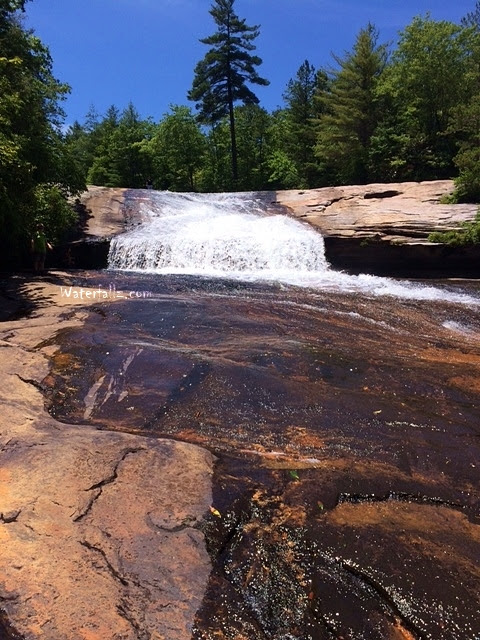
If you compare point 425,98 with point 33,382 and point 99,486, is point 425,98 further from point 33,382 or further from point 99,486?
point 99,486

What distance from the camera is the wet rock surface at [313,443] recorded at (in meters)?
2.06

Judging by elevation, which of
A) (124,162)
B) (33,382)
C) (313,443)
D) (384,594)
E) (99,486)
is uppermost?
(124,162)

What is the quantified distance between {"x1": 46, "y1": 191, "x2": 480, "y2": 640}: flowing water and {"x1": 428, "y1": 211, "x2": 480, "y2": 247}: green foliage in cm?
418

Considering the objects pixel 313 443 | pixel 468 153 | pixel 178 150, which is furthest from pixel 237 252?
pixel 178 150

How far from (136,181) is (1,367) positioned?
3602 cm

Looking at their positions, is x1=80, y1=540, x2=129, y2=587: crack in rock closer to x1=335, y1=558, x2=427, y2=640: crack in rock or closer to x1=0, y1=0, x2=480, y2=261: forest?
x1=335, y1=558, x2=427, y2=640: crack in rock

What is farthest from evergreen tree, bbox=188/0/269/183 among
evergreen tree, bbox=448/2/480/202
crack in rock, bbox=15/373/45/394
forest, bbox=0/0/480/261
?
crack in rock, bbox=15/373/45/394

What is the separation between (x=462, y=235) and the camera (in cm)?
1210

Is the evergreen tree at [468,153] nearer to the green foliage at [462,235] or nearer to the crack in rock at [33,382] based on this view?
the green foliage at [462,235]

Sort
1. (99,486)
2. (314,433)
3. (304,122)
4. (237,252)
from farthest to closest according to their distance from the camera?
(304,122), (237,252), (314,433), (99,486)

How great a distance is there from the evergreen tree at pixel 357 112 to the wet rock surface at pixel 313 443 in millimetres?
21450

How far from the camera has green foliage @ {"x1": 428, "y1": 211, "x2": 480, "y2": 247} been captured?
11.9 meters

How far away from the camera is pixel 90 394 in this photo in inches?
166

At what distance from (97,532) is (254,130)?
38.7 m
